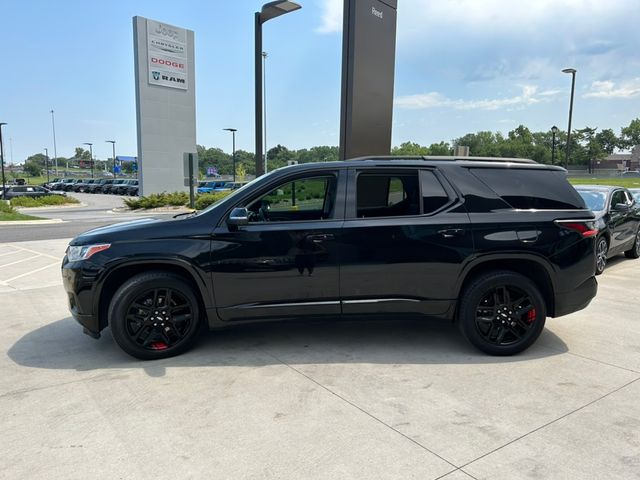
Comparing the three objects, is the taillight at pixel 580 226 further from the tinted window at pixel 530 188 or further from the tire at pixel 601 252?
the tire at pixel 601 252

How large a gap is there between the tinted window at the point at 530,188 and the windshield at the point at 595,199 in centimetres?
463

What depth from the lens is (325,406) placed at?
133 inches

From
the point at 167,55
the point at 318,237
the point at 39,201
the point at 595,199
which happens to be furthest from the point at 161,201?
the point at 318,237

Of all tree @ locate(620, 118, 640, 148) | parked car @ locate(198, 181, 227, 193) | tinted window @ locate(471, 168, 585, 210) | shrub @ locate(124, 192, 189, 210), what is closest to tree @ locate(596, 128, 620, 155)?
tree @ locate(620, 118, 640, 148)

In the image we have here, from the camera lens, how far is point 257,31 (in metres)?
9.96

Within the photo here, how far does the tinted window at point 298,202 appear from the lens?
14.6ft

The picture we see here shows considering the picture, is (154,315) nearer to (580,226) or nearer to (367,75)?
(580,226)

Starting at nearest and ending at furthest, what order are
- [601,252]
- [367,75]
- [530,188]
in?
[530,188] < [601,252] < [367,75]

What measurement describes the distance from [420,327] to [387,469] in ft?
9.01

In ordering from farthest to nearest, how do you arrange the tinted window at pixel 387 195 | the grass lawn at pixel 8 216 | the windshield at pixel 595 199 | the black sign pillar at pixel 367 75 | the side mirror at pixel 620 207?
the grass lawn at pixel 8 216, the black sign pillar at pixel 367 75, the side mirror at pixel 620 207, the windshield at pixel 595 199, the tinted window at pixel 387 195

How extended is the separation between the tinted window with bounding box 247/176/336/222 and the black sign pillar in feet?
16.3

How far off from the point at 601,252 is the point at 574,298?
4.36 metres

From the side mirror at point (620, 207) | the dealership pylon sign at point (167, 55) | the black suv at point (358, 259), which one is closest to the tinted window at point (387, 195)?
the black suv at point (358, 259)

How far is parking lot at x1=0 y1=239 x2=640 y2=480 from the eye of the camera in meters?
2.71
